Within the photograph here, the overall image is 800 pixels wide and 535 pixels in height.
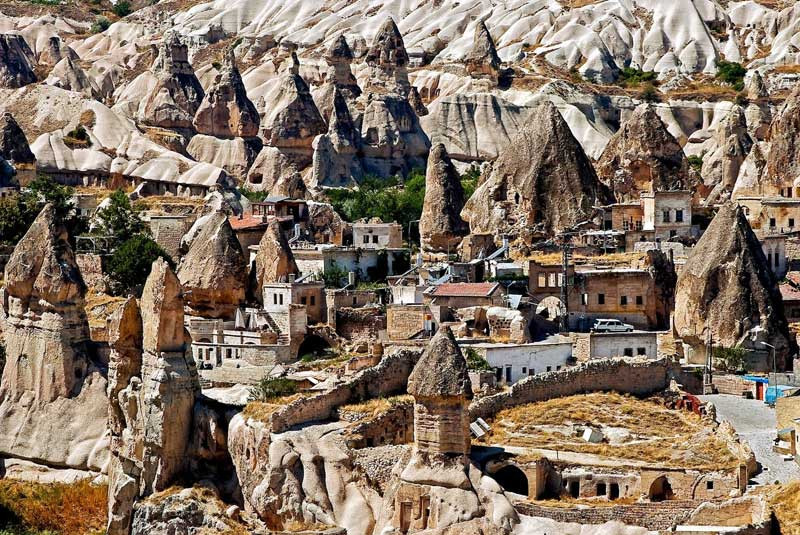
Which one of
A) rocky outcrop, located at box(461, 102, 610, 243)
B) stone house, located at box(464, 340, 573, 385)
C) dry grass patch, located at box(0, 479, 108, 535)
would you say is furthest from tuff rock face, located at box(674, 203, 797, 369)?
dry grass patch, located at box(0, 479, 108, 535)

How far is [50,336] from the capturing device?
56.3 meters

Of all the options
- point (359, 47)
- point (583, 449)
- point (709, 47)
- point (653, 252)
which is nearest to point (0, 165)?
point (653, 252)

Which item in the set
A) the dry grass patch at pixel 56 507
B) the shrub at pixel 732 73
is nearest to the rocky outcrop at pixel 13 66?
the shrub at pixel 732 73

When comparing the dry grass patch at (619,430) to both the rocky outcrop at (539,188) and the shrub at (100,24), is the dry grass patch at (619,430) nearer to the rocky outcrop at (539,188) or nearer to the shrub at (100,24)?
the rocky outcrop at (539,188)

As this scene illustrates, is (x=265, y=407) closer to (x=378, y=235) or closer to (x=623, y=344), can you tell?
(x=623, y=344)

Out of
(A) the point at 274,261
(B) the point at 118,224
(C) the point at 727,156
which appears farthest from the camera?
(C) the point at 727,156

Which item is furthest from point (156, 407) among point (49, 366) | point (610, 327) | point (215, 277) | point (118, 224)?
point (118, 224)

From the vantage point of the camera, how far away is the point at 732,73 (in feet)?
481

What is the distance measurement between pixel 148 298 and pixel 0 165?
41.2m

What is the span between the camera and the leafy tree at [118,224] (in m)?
71.4

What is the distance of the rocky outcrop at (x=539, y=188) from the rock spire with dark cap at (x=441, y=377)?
3040 cm

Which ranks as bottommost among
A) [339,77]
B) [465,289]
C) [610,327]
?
[610,327]

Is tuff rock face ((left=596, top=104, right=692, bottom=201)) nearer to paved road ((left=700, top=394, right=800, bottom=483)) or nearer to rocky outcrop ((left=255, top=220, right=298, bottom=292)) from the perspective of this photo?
rocky outcrop ((left=255, top=220, right=298, bottom=292))

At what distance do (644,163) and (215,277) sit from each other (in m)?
23.5
